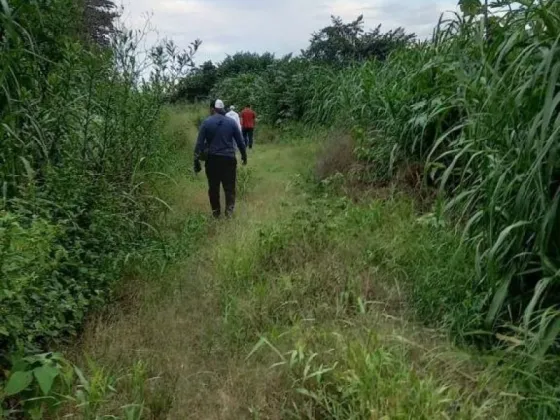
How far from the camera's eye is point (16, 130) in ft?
12.0

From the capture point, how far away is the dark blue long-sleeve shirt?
24.3 feet

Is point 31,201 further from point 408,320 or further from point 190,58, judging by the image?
point 190,58

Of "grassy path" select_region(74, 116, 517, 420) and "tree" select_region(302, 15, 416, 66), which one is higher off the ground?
"tree" select_region(302, 15, 416, 66)

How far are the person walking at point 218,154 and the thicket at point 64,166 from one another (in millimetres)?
1641

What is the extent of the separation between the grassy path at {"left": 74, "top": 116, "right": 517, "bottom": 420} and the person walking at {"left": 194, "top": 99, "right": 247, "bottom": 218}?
172 cm

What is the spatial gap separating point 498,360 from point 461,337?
0.38 metres

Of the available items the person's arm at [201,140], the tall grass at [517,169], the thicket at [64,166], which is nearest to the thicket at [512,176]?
the tall grass at [517,169]

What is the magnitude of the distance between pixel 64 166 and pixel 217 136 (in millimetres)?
3408

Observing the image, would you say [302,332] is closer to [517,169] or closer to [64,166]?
[517,169]

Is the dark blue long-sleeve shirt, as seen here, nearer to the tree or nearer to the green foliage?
the tree

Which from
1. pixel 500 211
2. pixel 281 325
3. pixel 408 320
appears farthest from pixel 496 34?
pixel 281 325

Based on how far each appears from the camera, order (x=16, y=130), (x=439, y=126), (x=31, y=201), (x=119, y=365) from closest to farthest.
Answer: (x=119, y=365)
(x=31, y=201)
(x=16, y=130)
(x=439, y=126)

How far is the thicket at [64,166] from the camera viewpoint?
2903mm

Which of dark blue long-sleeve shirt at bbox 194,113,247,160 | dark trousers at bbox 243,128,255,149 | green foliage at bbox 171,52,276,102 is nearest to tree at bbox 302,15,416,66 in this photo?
green foliage at bbox 171,52,276,102
